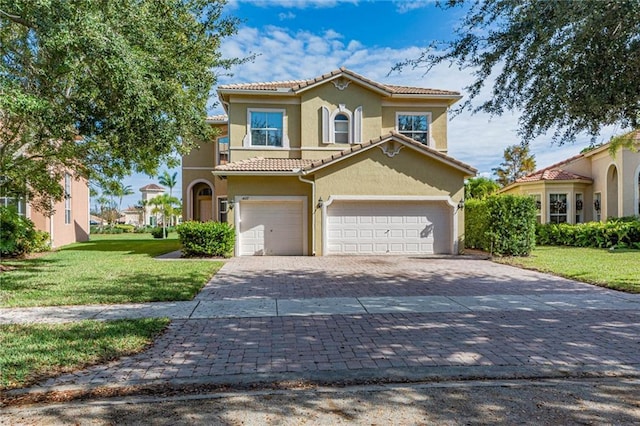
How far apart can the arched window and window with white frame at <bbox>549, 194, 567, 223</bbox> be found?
1357cm

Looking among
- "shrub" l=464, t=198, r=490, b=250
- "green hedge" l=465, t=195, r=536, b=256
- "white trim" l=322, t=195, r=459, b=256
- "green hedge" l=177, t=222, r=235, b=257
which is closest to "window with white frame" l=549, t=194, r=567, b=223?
"shrub" l=464, t=198, r=490, b=250

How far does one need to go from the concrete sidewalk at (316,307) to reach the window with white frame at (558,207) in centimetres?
1654

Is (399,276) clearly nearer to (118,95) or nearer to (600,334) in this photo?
(600,334)

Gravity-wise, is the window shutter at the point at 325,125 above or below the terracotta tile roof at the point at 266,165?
above

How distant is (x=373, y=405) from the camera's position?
3660 mm

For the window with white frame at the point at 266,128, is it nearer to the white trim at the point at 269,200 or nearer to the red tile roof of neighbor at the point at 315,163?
the red tile roof of neighbor at the point at 315,163

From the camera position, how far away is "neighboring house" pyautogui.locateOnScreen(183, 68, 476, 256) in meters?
16.1

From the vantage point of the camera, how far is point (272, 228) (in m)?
16.6

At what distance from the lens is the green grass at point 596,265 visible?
381 inches

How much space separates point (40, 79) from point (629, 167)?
25451 millimetres

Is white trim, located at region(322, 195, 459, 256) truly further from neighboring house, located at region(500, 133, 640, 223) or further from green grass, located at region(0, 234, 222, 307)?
neighboring house, located at region(500, 133, 640, 223)

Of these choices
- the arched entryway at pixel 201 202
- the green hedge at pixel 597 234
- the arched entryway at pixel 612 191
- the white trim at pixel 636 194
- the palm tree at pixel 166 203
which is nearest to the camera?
the green hedge at pixel 597 234

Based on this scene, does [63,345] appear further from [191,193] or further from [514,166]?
[514,166]

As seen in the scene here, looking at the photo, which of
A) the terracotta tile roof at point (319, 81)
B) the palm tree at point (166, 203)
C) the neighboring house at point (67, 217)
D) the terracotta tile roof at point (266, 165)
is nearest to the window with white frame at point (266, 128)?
the terracotta tile roof at point (266, 165)
